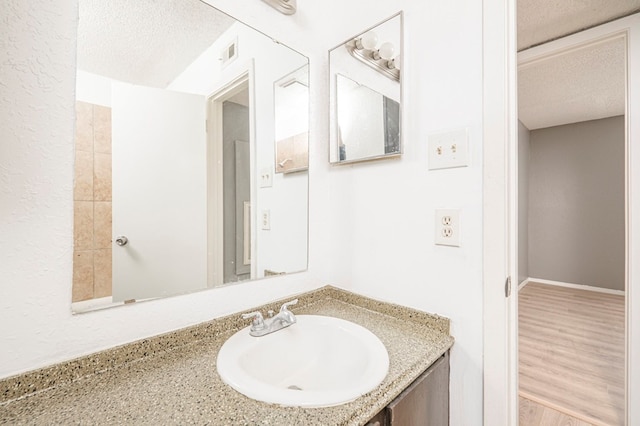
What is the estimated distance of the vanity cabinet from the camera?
0.57 metres

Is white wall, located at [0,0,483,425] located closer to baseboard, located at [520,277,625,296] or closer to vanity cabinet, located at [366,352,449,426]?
vanity cabinet, located at [366,352,449,426]

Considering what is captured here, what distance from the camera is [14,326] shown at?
538 millimetres

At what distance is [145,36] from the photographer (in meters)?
0.77

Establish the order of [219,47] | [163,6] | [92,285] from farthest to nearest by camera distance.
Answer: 1. [219,47]
2. [163,6]
3. [92,285]

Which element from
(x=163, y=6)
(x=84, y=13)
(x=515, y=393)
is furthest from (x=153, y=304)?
(x=515, y=393)

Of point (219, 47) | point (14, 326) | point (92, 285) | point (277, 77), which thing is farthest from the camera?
point (277, 77)

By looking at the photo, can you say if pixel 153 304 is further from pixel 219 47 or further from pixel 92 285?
pixel 219 47

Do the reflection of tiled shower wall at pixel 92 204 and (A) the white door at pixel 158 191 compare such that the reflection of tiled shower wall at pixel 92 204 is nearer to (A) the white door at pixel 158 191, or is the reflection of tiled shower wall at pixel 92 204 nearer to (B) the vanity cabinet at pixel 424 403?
(A) the white door at pixel 158 191

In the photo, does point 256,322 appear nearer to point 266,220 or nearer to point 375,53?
point 266,220

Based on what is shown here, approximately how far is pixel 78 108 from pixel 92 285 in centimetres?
43

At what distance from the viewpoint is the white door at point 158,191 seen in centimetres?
73

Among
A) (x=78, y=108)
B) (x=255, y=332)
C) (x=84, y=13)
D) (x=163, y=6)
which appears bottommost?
(x=255, y=332)

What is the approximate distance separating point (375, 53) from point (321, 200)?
62 cm

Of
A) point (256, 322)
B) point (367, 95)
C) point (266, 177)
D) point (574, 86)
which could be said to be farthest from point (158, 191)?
point (574, 86)
